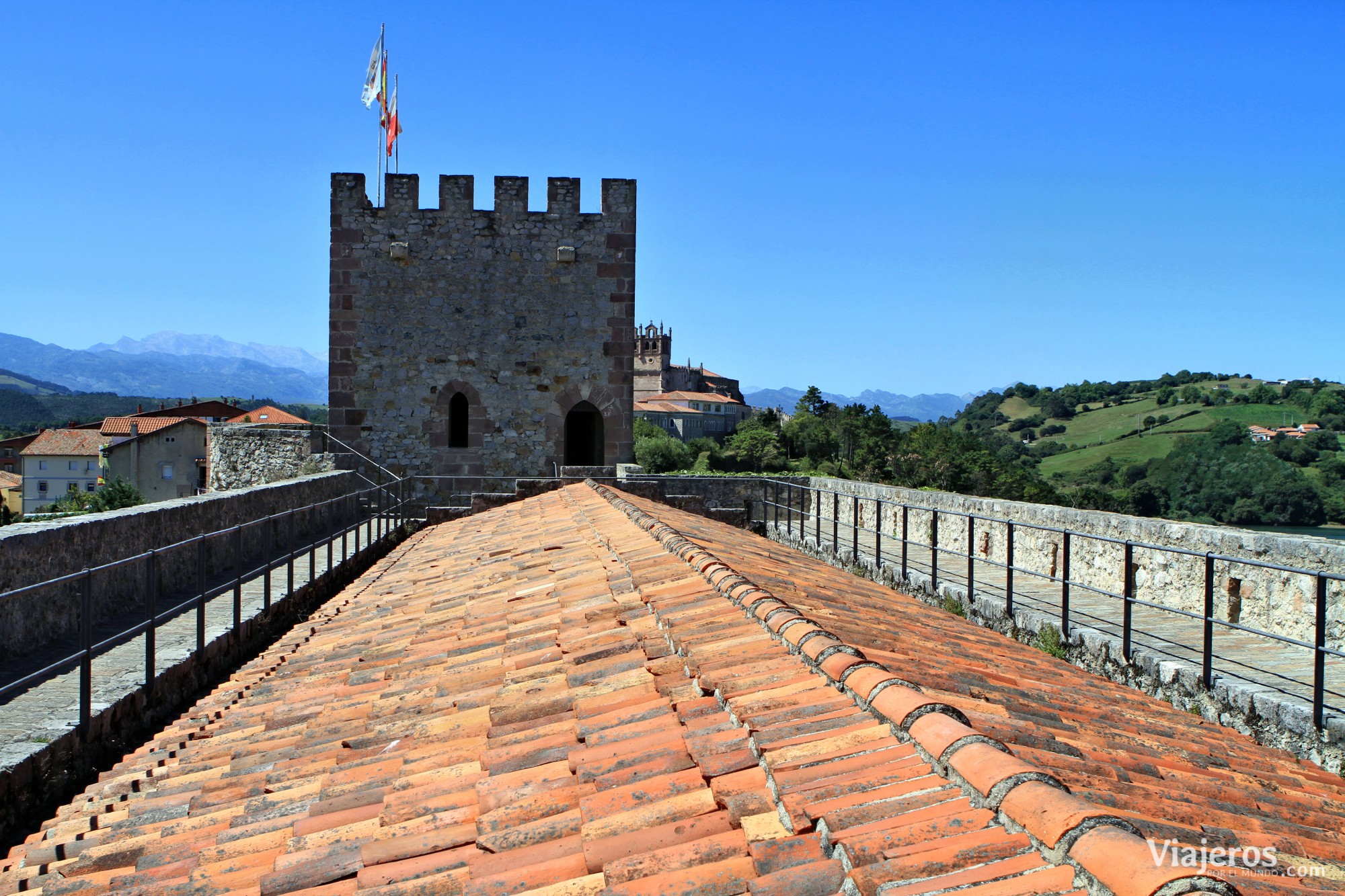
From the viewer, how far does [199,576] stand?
6.34 meters

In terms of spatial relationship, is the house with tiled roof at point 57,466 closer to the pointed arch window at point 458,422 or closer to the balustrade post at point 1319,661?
the pointed arch window at point 458,422

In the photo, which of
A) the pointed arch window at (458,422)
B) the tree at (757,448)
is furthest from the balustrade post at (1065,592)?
the tree at (757,448)

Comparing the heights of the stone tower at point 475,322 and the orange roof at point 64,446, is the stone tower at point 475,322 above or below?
above

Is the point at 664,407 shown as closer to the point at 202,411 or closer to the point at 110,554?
the point at 202,411

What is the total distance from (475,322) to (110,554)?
9.89m

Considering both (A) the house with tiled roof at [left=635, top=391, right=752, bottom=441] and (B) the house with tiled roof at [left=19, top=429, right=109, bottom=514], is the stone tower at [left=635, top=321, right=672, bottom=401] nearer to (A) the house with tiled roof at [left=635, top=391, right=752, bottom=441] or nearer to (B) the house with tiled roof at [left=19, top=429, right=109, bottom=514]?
(A) the house with tiled roof at [left=635, top=391, right=752, bottom=441]

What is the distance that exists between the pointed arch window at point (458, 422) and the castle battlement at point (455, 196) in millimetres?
3259

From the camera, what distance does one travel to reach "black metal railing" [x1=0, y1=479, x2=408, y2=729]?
4684 millimetres

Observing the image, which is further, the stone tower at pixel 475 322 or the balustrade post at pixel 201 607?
the stone tower at pixel 475 322

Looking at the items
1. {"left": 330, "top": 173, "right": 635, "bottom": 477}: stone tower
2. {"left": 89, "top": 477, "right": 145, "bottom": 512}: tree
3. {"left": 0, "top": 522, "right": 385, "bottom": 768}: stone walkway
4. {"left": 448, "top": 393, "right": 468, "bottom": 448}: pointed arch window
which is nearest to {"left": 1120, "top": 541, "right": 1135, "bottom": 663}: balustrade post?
{"left": 0, "top": 522, "right": 385, "bottom": 768}: stone walkway

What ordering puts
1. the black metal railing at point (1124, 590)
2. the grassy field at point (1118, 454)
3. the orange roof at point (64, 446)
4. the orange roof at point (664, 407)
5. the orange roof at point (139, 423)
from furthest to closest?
the orange roof at point (664, 407) < the grassy field at point (1118, 454) < the orange roof at point (64, 446) < the orange roof at point (139, 423) < the black metal railing at point (1124, 590)

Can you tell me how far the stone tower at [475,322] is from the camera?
16.4 m

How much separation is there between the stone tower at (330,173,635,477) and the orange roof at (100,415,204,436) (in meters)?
53.1

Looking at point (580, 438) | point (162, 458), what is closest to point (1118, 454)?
point (162, 458)
